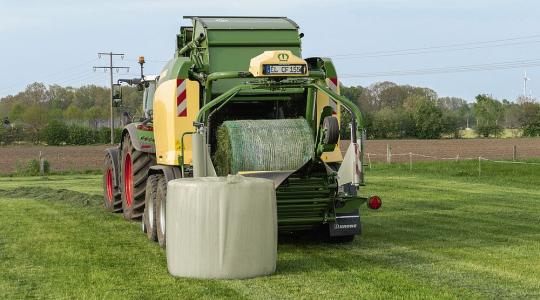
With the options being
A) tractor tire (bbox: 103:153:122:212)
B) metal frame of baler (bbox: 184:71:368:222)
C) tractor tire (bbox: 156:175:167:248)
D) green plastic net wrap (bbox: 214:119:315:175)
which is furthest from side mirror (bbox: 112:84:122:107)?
green plastic net wrap (bbox: 214:119:315:175)

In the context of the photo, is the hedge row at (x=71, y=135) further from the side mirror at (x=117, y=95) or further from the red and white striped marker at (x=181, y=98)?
the red and white striped marker at (x=181, y=98)

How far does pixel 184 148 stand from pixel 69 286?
3313 millimetres

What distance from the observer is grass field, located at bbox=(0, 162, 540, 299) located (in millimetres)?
8281

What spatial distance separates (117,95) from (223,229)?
330 inches

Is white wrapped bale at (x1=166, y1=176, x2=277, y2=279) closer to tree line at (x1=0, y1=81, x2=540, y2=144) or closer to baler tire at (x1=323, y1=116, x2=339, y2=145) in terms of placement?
baler tire at (x1=323, y1=116, x2=339, y2=145)

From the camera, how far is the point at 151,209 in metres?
12.5

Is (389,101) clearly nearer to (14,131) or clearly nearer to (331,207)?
(14,131)

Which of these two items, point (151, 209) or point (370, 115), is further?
point (370, 115)

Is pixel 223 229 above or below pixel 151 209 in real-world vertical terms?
above

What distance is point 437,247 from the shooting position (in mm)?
11164

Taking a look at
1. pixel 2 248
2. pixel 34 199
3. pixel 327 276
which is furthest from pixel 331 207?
pixel 34 199

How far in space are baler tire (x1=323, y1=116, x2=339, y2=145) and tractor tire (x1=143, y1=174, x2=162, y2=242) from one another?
2.98m

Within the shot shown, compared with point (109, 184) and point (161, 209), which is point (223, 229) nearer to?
point (161, 209)

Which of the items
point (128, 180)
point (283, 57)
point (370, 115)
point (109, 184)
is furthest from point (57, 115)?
point (283, 57)
